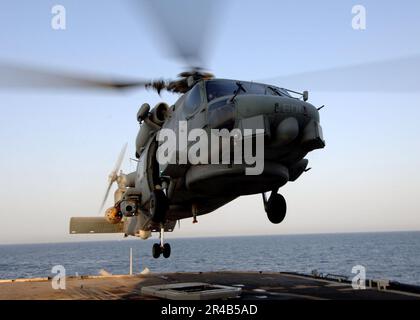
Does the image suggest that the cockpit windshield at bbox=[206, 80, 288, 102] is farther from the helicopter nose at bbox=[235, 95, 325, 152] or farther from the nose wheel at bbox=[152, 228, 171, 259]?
the nose wheel at bbox=[152, 228, 171, 259]

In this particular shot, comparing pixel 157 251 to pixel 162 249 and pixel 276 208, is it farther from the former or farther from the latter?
pixel 276 208

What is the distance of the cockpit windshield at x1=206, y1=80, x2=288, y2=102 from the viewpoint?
10.0 meters

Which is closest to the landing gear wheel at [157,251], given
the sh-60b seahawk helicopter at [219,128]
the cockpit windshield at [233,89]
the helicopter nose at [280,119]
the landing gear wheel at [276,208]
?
the sh-60b seahawk helicopter at [219,128]

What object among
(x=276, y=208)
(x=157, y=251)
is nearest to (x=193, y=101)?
(x=276, y=208)

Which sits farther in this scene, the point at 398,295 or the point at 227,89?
the point at 398,295

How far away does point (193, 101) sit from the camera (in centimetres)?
1044

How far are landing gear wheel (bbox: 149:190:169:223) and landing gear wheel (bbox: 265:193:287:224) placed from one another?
9.13 ft

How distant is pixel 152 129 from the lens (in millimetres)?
13234

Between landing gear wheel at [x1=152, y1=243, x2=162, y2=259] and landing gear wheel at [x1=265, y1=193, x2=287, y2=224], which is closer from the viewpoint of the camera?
landing gear wheel at [x1=265, y1=193, x2=287, y2=224]

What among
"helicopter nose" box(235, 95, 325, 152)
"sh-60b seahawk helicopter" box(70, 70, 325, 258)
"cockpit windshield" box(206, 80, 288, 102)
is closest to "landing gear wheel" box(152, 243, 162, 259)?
"sh-60b seahawk helicopter" box(70, 70, 325, 258)

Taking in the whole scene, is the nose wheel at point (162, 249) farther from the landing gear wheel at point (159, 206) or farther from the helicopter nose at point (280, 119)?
the helicopter nose at point (280, 119)
